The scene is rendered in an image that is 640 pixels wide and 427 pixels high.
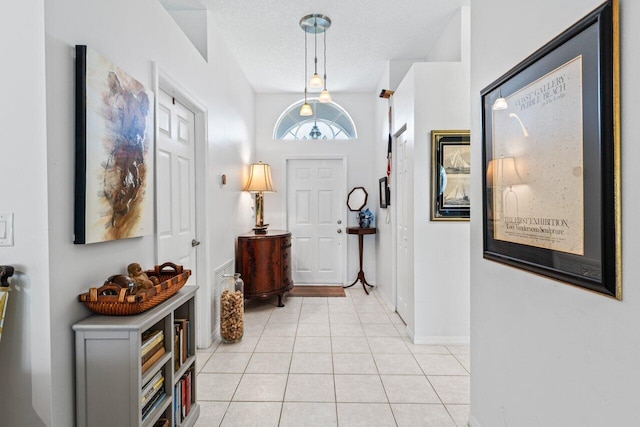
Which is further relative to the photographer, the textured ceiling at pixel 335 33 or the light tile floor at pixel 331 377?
the textured ceiling at pixel 335 33

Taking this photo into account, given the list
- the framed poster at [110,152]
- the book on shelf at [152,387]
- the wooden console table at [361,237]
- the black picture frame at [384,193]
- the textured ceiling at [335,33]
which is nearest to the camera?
the framed poster at [110,152]

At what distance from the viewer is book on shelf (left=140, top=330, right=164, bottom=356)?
149 cm

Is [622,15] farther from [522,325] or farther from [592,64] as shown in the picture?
[522,325]

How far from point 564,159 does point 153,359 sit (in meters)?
→ 1.79

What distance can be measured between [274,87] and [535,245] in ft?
14.1

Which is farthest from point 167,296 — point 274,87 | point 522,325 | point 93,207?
point 274,87

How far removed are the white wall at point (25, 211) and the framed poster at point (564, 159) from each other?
177cm

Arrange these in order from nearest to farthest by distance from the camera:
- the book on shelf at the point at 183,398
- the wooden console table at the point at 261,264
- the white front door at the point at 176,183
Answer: the book on shelf at the point at 183,398 < the white front door at the point at 176,183 < the wooden console table at the point at 261,264

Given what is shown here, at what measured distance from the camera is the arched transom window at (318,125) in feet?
17.1

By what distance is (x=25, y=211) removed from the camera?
4.17 ft

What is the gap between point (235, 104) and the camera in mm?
3936

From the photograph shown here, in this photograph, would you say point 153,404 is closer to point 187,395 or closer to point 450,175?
point 187,395

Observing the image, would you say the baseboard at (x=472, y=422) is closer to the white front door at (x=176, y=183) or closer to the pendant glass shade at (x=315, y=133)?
the white front door at (x=176, y=183)

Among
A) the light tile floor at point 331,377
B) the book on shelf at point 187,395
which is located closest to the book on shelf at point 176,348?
the book on shelf at point 187,395
